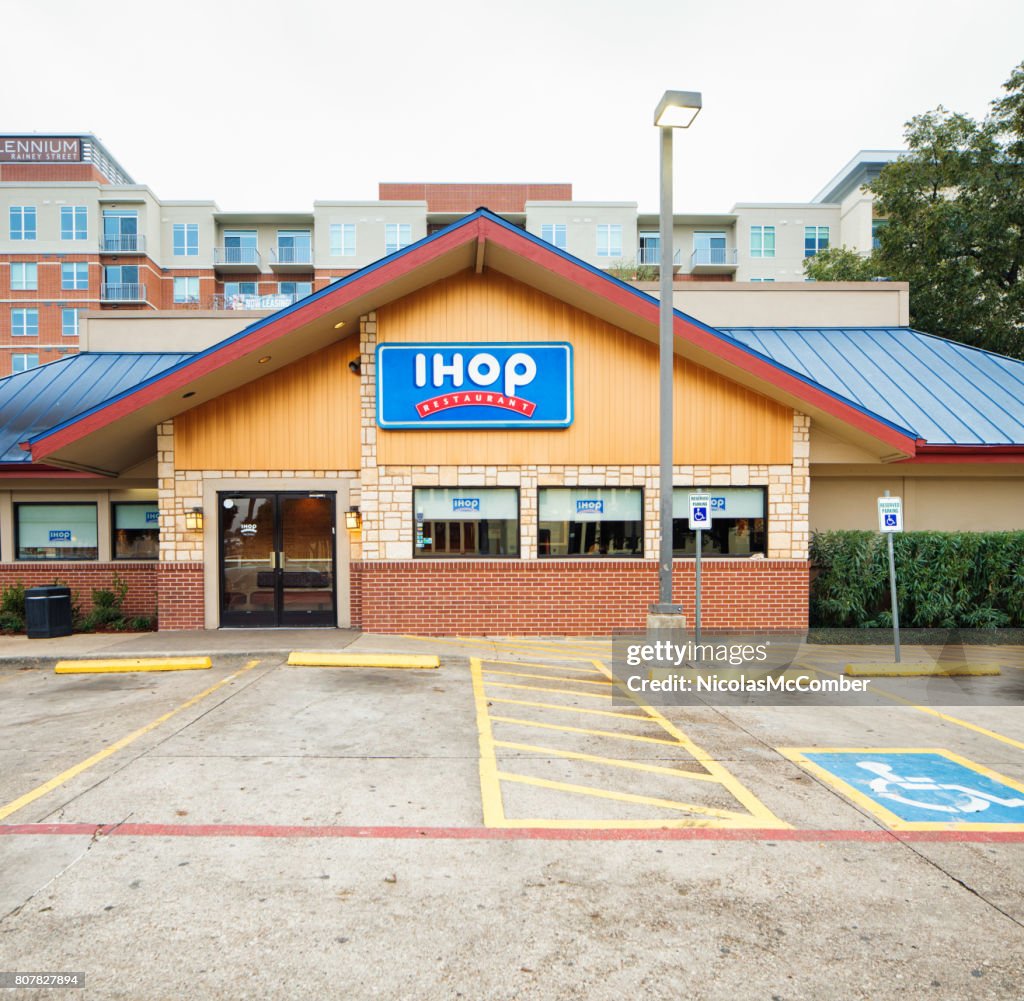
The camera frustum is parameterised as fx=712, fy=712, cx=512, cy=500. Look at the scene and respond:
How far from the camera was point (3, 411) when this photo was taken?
15.5 m

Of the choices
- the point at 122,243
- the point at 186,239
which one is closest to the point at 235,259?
the point at 186,239

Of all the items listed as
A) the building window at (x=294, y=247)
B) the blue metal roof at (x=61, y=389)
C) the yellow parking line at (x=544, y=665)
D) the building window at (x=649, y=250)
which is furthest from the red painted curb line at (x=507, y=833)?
the building window at (x=294, y=247)

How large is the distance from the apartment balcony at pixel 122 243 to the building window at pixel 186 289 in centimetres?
350

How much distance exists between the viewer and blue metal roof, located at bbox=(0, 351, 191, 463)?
14.7 m

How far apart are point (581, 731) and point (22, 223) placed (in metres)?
61.2

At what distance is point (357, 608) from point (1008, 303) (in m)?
21.7

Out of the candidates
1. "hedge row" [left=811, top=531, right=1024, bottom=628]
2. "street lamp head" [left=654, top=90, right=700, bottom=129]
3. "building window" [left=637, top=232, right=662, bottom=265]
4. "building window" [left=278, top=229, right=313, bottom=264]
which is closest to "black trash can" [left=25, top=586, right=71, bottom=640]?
"street lamp head" [left=654, top=90, right=700, bottom=129]

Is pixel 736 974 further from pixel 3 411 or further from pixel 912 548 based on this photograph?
pixel 3 411

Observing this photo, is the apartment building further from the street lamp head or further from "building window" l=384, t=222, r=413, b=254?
the street lamp head

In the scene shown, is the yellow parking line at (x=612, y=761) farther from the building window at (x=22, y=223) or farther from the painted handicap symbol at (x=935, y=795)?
the building window at (x=22, y=223)

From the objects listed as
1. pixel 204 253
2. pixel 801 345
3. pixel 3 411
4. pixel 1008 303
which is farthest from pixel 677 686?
pixel 204 253

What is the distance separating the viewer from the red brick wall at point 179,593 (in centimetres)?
1339

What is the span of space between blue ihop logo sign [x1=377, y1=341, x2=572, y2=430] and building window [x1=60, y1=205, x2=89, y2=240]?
51.1m

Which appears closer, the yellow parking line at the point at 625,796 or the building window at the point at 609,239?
the yellow parking line at the point at 625,796
